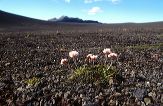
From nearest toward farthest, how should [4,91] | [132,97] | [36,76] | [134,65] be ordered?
1. [132,97]
2. [4,91]
3. [36,76]
4. [134,65]

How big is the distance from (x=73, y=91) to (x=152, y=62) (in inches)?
279

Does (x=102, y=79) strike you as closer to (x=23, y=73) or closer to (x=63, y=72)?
(x=63, y=72)

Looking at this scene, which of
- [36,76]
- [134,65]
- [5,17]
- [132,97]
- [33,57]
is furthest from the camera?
[5,17]

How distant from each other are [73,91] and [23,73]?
149 inches

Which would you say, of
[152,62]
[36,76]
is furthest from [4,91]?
[152,62]

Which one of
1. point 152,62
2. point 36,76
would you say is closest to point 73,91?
point 36,76

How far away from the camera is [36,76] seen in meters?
14.5

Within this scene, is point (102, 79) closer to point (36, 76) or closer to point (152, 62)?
point (36, 76)

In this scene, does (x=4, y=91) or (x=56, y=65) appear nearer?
(x=4, y=91)

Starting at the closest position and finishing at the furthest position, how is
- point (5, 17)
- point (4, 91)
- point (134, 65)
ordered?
1. point (4, 91)
2. point (134, 65)
3. point (5, 17)

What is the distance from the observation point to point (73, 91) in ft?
39.6

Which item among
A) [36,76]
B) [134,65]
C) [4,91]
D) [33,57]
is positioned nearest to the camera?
[4,91]

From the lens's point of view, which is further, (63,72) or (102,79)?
(63,72)

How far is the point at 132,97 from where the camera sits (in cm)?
1145
